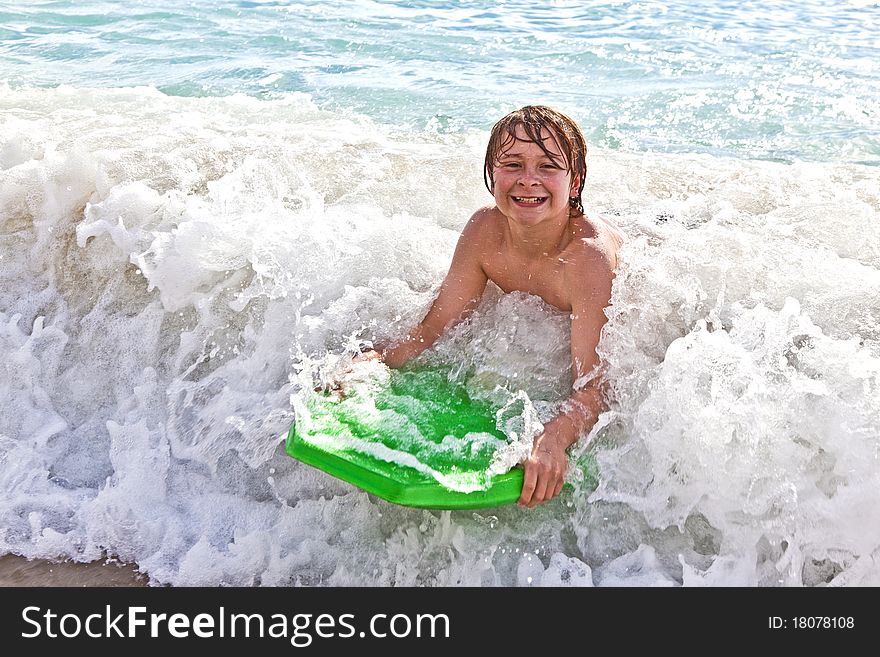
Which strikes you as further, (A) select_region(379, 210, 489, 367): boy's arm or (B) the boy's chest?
(A) select_region(379, 210, 489, 367): boy's arm

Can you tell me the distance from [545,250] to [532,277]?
12cm

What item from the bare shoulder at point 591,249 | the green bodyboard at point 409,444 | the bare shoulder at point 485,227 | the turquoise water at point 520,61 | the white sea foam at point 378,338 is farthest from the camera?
the turquoise water at point 520,61

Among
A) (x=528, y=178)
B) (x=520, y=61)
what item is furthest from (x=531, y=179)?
(x=520, y=61)

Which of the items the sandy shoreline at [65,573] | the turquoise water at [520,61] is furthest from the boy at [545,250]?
the turquoise water at [520,61]

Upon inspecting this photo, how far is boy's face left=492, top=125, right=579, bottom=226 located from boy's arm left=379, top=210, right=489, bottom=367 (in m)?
0.30

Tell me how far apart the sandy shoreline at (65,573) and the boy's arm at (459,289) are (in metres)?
1.22

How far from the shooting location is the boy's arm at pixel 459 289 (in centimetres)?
319

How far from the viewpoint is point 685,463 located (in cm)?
264

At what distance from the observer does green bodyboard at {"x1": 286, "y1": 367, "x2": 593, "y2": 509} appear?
2438mm

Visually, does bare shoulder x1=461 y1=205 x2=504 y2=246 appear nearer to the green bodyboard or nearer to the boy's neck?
the boy's neck

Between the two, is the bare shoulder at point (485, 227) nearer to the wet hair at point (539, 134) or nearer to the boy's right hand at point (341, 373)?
the wet hair at point (539, 134)
